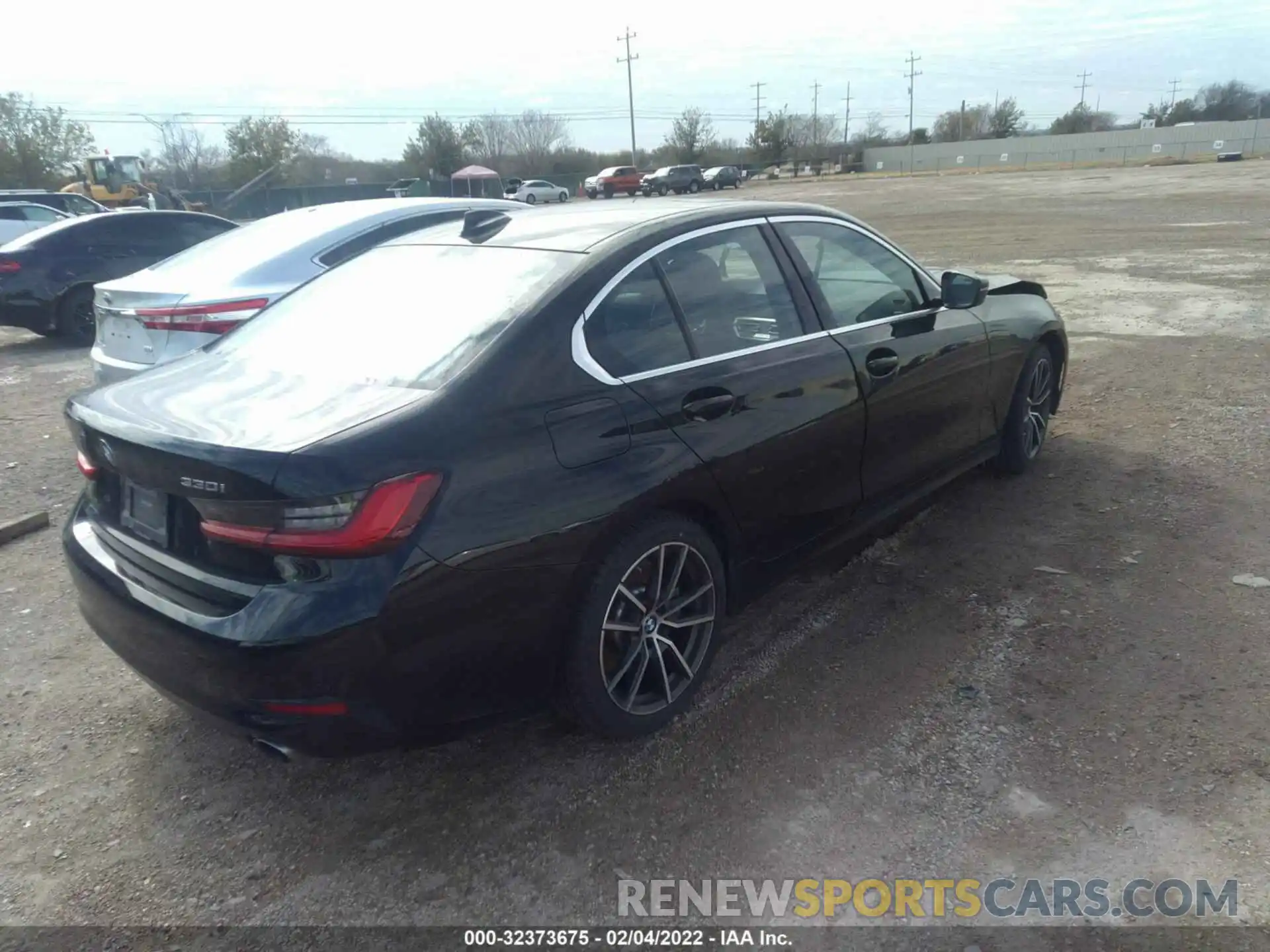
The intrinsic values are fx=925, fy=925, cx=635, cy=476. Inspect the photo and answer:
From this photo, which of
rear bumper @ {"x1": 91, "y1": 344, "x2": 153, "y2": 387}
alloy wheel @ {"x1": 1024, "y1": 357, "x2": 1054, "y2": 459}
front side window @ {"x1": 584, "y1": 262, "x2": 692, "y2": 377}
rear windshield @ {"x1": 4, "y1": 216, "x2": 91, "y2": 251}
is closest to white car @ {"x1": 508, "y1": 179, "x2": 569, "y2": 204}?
rear windshield @ {"x1": 4, "y1": 216, "x2": 91, "y2": 251}

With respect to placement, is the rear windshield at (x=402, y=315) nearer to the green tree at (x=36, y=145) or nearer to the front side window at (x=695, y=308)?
the front side window at (x=695, y=308)

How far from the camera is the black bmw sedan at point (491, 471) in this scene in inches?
92.7

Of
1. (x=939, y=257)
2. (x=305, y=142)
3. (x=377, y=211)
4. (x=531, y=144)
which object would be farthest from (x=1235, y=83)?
(x=377, y=211)

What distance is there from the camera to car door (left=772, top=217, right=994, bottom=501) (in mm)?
3830

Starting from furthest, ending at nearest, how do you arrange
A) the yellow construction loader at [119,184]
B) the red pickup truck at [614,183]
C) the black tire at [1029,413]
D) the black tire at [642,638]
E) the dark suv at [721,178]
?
the dark suv at [721,178] → the red pickup truck at [614,183] → the yellow construction loader at [119,184] → the black tire at [1029,413] → the black tire at [642,638]

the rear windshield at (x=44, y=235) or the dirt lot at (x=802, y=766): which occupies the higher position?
the rear windshield at (x=44, y=235)

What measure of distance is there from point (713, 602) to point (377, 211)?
4.46 meters

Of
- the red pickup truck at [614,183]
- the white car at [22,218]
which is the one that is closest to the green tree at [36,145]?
the red pickup truck at [614,183]

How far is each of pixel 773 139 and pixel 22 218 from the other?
8131 centimetres

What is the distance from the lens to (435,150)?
7231cm

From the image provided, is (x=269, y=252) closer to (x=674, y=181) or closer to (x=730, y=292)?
(x=730, y=292)

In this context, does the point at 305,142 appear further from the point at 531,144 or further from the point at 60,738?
the point at 60,738

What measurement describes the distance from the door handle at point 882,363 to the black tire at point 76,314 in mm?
9767

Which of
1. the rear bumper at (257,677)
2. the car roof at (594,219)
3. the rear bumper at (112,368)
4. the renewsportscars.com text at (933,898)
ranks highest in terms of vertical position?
the car roof at (594,219)
